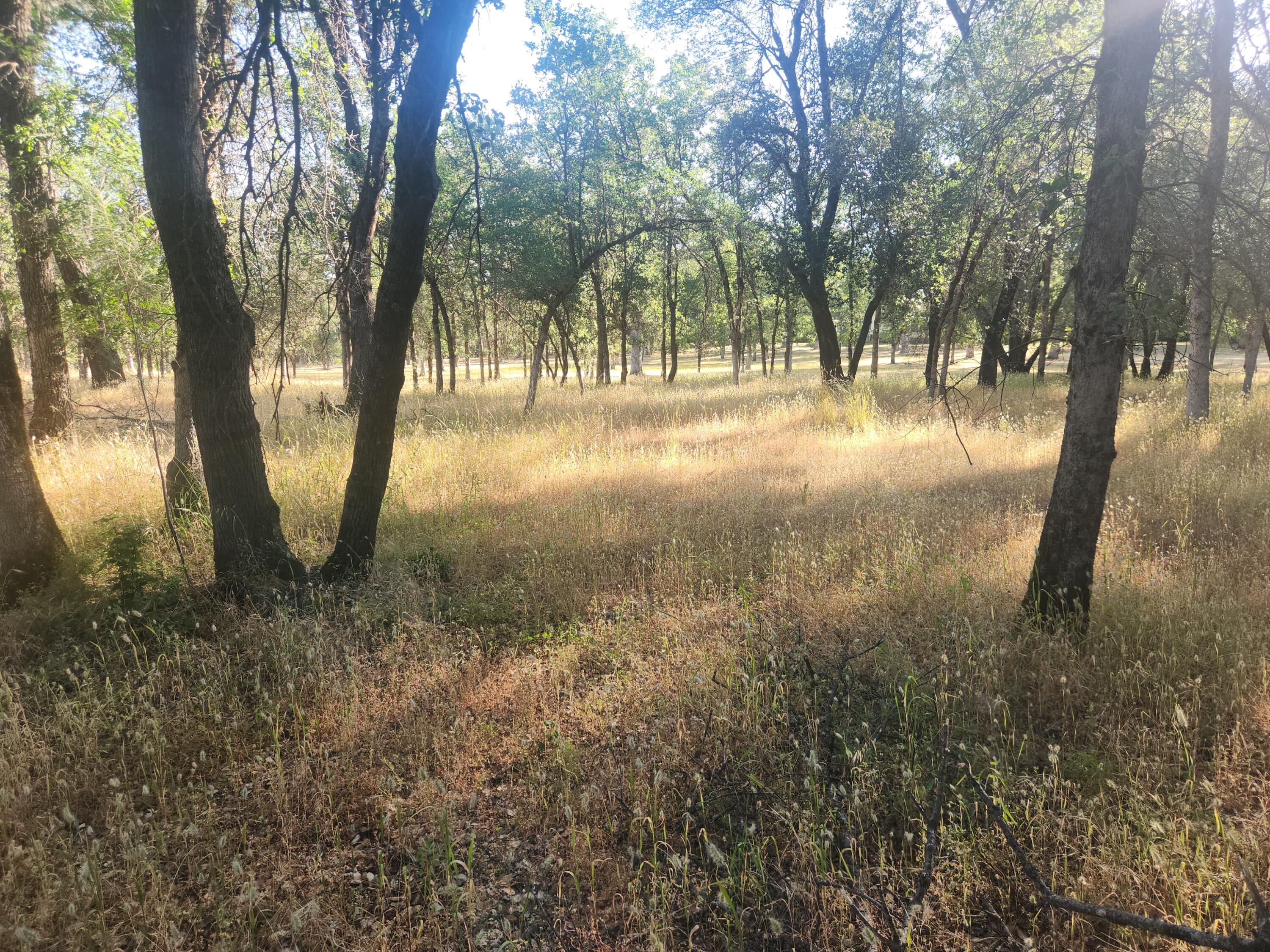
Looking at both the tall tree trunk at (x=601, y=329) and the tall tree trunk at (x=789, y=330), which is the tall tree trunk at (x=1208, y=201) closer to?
the tall tree trunk at (x=601, y=329)

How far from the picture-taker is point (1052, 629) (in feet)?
12.8

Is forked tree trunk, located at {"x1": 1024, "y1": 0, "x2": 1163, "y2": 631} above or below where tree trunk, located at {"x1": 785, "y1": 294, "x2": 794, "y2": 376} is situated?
below

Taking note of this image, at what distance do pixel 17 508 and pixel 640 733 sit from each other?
17.3 feet

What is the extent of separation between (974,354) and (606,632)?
69.3 metres

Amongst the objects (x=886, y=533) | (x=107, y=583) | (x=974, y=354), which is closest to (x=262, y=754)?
(x=107, y=583)

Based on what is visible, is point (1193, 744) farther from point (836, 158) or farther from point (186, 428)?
point (836, 158)

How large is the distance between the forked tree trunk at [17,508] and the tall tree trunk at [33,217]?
4938 mm

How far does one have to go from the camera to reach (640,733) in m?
3.31

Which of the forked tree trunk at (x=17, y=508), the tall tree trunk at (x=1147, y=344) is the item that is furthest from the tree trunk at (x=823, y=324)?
the forked tree trunk at (x=17, y=508)

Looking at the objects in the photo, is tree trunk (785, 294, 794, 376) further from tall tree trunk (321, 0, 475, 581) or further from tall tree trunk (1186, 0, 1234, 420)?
tall tree trunk (321, 0, 475, 581)

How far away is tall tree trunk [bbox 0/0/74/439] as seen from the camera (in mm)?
7793

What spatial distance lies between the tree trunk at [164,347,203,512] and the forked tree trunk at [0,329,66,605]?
115cm

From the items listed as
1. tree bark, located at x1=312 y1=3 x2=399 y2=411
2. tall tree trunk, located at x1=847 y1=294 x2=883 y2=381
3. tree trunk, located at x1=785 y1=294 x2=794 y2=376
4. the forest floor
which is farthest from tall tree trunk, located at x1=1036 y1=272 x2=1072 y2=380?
tree trunk, located at x1=785 y1=294 x2=794 y2=376

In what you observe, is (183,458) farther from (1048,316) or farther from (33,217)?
(1048,316)
